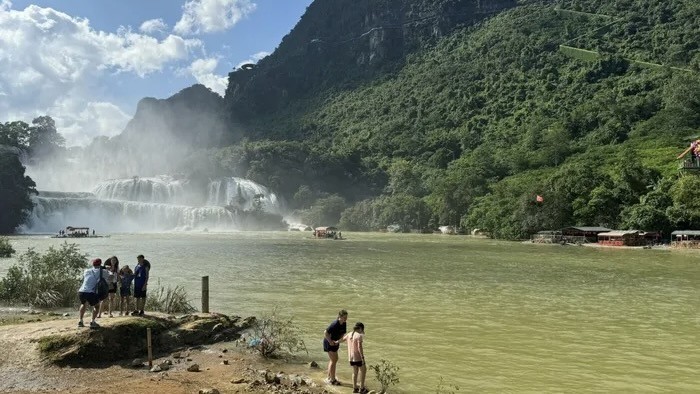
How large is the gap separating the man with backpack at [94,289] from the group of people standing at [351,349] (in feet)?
17.9

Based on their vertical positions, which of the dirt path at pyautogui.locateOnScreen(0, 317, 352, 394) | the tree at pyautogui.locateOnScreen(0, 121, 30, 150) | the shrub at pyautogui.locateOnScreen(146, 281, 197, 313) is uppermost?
the tree at pyautogui.locateOnScreen(0, 121, 30, 150)

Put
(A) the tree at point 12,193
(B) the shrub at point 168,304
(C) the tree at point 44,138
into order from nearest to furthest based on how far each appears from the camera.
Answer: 1. (B) the shrub at point 168,304
2. (A) the tree at point 12,193
3. (C) the tree at point 44,138

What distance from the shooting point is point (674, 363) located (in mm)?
12820

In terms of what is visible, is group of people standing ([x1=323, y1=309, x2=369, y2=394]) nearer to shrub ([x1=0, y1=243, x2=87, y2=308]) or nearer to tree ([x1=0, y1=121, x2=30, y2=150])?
shrub ([x1=0, y1=243, x2=87, y2=308])

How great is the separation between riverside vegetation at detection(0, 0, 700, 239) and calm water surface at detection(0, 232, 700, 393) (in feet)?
111

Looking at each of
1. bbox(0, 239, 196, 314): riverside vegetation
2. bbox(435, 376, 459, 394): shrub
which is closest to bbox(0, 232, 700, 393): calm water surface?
bbox(435, 376, 459, 394): shrub

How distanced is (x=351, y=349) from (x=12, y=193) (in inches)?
3769

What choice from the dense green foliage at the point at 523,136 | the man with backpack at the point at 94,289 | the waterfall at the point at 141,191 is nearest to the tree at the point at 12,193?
the waterfall at the point at 141,191

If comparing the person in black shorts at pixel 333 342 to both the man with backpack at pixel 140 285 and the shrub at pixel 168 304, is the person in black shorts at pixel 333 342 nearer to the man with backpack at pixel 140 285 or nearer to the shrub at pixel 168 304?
the man with backpack at pixel 140 285

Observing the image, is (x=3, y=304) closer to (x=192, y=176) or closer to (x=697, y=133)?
(x=697, y=133)

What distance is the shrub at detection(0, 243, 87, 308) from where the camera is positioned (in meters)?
18.4

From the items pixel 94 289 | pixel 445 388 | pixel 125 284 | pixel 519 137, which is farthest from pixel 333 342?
pixel 519 137

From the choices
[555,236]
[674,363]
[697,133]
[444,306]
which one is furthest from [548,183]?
[674,363]

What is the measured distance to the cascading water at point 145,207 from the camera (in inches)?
3745
